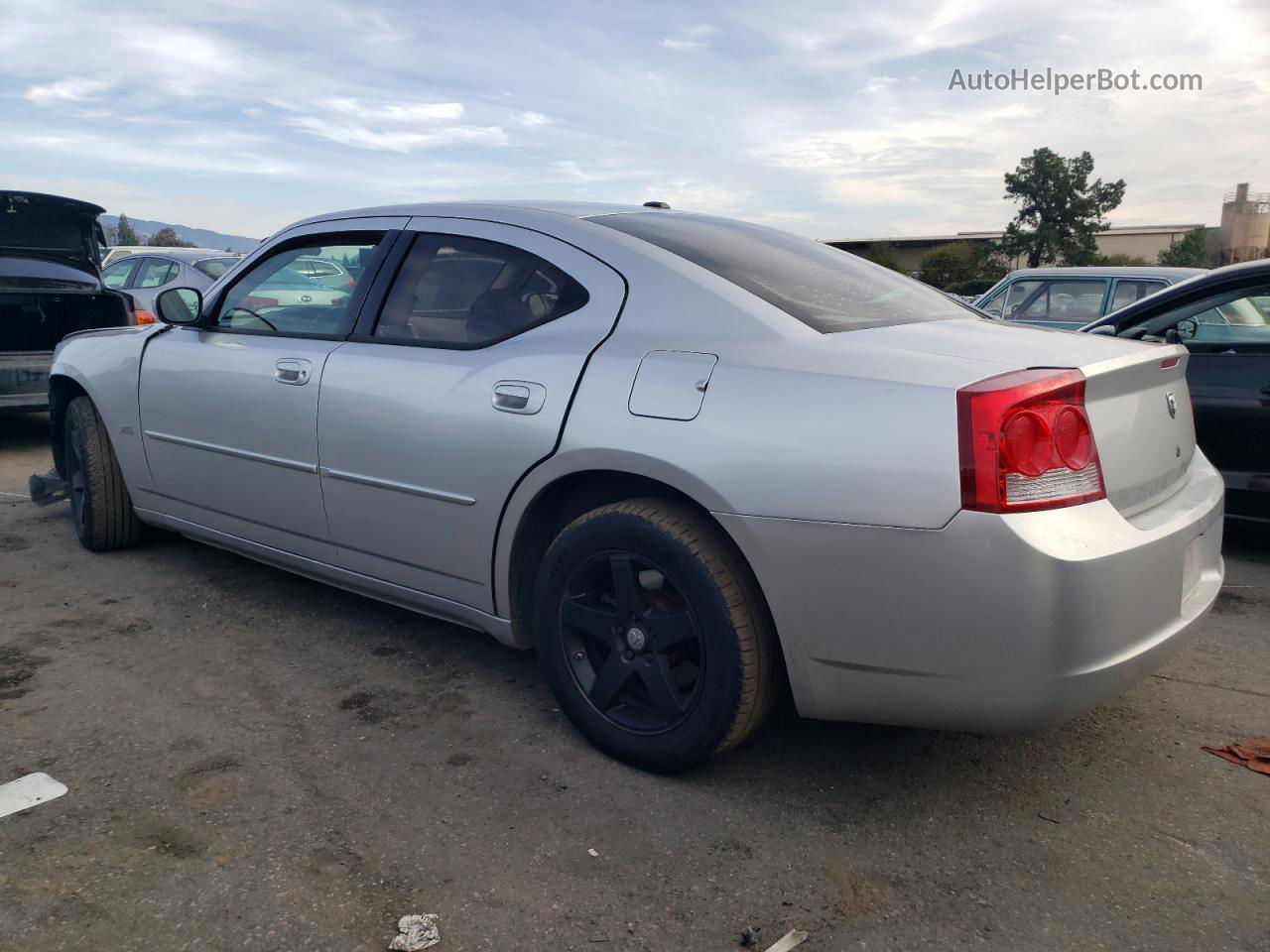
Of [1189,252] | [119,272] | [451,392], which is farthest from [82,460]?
[1189,252]

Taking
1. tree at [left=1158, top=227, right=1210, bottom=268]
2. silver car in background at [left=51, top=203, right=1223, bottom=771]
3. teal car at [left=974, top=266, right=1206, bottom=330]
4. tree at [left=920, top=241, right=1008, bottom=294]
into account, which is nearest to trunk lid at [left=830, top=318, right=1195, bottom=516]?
silver car in background at [left=51, top=203, right=1223, bottom=771]

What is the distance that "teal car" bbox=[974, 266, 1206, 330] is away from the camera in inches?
362

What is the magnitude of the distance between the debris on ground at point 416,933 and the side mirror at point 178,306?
9.23 feet

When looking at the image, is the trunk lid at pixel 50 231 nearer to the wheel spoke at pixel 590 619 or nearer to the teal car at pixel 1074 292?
the wheel spoke at pixel 590 619

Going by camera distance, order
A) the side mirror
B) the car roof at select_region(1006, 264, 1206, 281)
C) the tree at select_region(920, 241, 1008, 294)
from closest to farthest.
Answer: the side mirror, the car roof at select_region(1006, 264, 1206, 281), the tree at select_region(920, 241, 1008, 294)

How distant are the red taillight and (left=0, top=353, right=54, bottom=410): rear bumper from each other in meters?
6.98

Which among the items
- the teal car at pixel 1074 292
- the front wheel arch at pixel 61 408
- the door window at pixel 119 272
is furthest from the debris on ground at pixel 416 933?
the door window at pixel 119 272

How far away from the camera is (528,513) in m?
2.90

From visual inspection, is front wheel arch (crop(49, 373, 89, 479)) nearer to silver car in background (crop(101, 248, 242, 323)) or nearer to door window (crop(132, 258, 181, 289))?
silver car in background (crop(101, 248, 242, 323))

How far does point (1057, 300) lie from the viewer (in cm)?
968

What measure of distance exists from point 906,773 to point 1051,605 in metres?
0.82

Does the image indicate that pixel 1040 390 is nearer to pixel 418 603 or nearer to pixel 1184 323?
pixel 418 603

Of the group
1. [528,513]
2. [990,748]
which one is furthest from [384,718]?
[990,748]

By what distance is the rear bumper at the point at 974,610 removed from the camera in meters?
2.16
